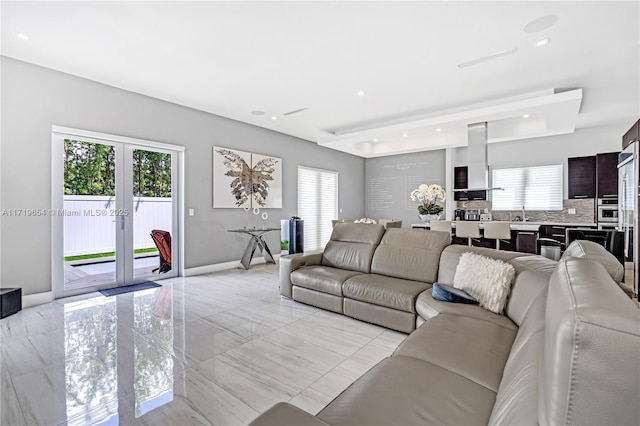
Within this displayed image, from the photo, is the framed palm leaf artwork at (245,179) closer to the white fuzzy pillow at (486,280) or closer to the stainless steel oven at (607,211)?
the white fuzzy pillow at (486,280)

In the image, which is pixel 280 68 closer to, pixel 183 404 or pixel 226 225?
pixel 226 225

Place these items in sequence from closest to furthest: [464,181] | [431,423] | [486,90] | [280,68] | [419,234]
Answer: [431,423] → [419,234] → [280,68] → [486,90] → [464,181]

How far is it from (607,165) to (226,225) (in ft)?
25.6

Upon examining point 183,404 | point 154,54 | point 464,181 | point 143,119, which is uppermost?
point 154,54

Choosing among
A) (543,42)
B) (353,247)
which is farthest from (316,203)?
(543,42)

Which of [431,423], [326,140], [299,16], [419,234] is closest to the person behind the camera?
[431,423]

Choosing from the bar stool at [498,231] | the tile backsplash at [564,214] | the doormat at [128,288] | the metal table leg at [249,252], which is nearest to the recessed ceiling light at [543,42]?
the bar stool at [498,231]

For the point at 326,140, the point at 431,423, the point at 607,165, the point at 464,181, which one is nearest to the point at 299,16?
the point at 431,423

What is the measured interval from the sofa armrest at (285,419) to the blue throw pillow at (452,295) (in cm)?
182

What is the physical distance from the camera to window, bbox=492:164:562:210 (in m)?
6.92

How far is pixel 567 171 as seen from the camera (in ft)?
22.2

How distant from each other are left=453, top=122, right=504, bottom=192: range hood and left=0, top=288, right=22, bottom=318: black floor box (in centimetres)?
723

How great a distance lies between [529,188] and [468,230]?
3.10 m

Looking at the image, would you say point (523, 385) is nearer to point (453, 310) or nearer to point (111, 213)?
point (453, 310)
